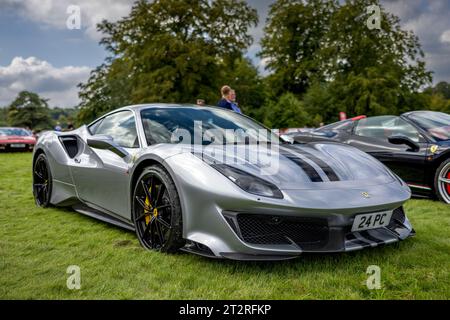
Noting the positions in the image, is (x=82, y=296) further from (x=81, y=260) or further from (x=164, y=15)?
(x=164, y=15)

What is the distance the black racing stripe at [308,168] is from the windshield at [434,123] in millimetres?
3094

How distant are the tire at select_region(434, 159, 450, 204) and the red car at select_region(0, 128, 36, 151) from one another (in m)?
17.8

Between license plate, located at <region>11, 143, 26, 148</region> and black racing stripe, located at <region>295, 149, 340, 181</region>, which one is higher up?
black racing stripe, located at <region>295, 149, 340, 181</region>

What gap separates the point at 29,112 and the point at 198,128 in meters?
79.2

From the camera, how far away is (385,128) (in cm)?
607

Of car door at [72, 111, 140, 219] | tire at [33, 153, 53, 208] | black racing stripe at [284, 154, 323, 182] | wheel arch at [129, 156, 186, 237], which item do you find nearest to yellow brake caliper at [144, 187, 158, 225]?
wheel arch at [129, 156, 186, 237]

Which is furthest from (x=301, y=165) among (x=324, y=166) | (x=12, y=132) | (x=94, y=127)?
(x=12, y=132)

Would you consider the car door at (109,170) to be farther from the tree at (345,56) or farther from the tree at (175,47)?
the tree at (345,56)

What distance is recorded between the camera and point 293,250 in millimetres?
2576

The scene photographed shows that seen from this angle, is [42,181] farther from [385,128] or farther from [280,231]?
[385,128]

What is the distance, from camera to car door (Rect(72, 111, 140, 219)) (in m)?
3.55

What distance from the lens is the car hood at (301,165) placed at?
280 centimetres

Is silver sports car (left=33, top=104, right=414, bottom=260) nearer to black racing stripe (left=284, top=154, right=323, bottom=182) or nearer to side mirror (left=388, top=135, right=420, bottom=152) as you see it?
black racing stripe (left=284, top=154, right=323, bottom=182)
